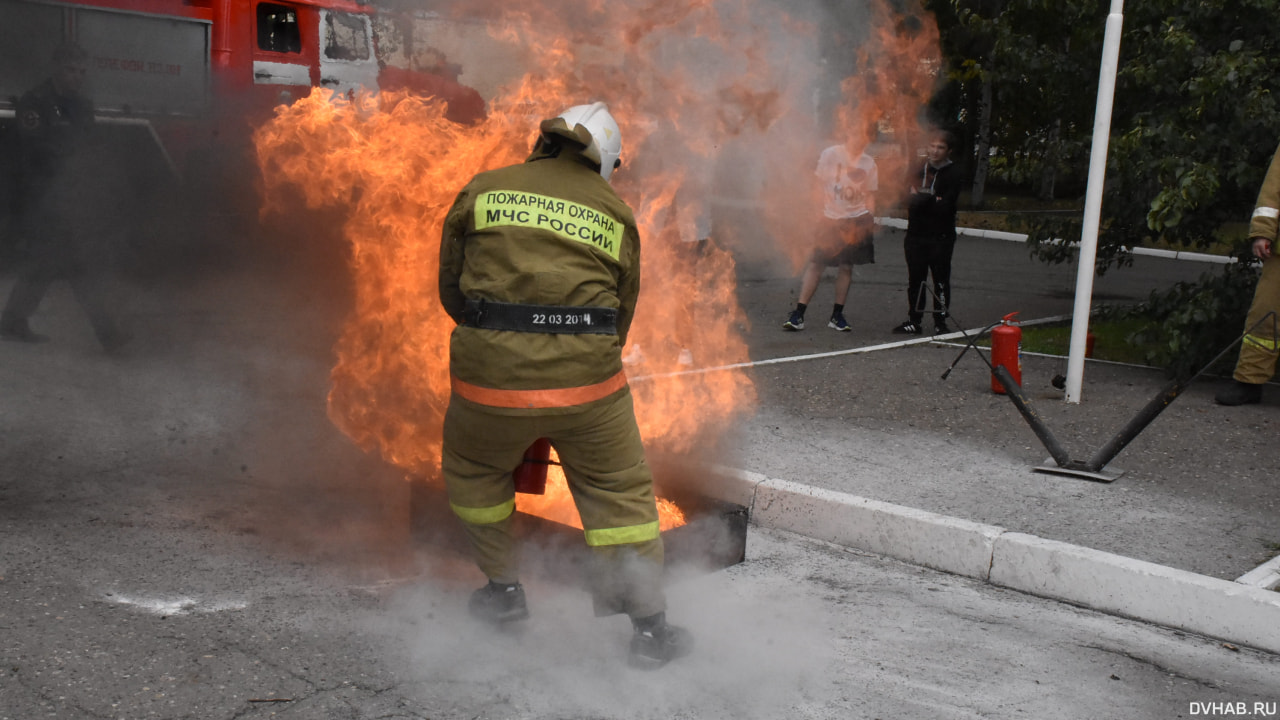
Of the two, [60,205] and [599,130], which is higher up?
[599,130]

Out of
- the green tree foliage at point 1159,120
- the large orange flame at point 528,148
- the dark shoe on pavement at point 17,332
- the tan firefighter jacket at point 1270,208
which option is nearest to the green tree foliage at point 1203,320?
the green tree foliage at point 1159,120

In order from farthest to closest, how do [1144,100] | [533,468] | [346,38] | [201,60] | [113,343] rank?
1. [346,38]
2. [201,60]
3. [1144,100]
4. [113,343]
5. [533,468]

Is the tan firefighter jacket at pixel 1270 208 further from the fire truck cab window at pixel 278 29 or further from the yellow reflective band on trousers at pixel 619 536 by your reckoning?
the fire truck cab window at pixel 278 29

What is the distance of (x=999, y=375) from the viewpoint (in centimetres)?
614

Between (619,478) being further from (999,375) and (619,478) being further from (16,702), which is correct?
(999,375)

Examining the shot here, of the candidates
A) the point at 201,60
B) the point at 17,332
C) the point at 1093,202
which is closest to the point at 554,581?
the point at 1093,202

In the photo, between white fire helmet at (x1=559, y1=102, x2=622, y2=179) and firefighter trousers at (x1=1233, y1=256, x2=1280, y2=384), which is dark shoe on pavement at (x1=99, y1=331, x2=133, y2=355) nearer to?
white fire helmet at (x1=559, y1=102, x2=622, y2=179)

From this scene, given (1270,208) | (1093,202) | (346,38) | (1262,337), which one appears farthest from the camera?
(346,38)

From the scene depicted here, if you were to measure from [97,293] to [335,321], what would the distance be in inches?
72.8

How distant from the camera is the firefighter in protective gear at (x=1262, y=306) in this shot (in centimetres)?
704

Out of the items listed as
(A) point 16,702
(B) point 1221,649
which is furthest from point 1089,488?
(A) point 16,702

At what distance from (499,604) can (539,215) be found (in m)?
1.35

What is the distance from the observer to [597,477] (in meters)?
3.75

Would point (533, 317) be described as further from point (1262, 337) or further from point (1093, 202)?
point (1262, 337)
